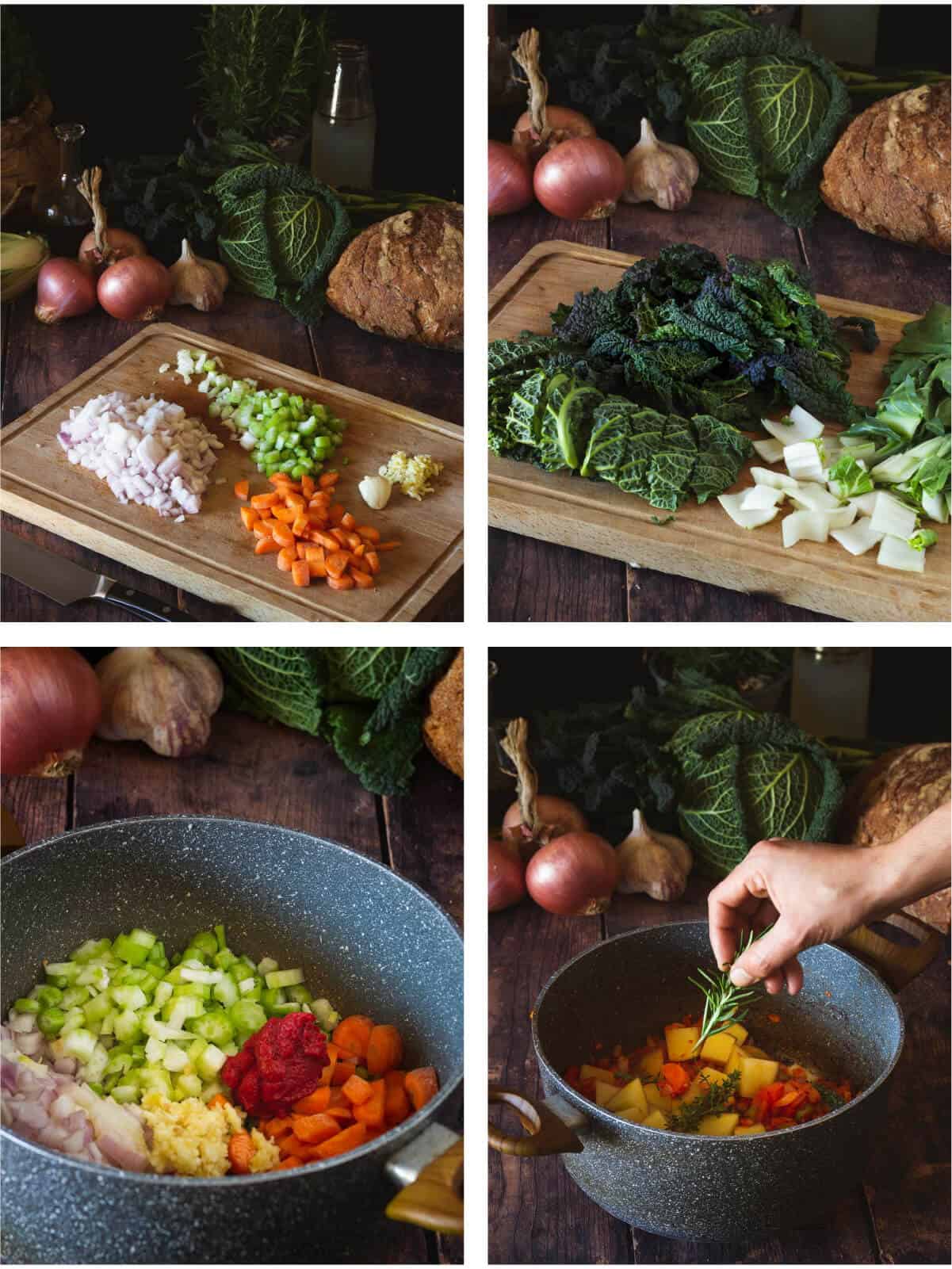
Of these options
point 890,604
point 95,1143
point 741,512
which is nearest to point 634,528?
point 741,512

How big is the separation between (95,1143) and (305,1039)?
16cm

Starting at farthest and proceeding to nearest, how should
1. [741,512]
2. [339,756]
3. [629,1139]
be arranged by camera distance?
[339,756] → [741,512] → [629,1139]

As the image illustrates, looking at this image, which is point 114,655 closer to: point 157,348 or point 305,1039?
point 157,348

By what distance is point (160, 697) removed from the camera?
1215 millimetres

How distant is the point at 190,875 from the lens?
3.63ft

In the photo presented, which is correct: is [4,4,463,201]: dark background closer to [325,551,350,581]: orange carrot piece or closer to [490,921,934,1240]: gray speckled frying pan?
[325,551,350,581]: orange carrot piece

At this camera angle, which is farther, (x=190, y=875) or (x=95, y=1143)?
(x=190, y=875)

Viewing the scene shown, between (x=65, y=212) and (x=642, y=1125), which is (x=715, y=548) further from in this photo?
(x=65, y=212)

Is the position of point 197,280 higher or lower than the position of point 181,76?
lower

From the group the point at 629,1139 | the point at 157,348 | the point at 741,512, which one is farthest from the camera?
the point at 157,348

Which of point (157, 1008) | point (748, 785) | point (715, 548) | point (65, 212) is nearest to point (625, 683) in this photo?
point (748, 785)

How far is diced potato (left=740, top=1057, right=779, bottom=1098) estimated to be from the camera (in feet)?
3.47

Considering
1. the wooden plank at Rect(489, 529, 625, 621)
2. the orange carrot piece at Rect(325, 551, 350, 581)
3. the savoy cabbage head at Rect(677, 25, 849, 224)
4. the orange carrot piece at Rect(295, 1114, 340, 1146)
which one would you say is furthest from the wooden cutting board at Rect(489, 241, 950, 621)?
the orange carrot piece at Rect(295, 1114, 340, 1146)

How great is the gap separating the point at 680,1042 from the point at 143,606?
21.3 inches
